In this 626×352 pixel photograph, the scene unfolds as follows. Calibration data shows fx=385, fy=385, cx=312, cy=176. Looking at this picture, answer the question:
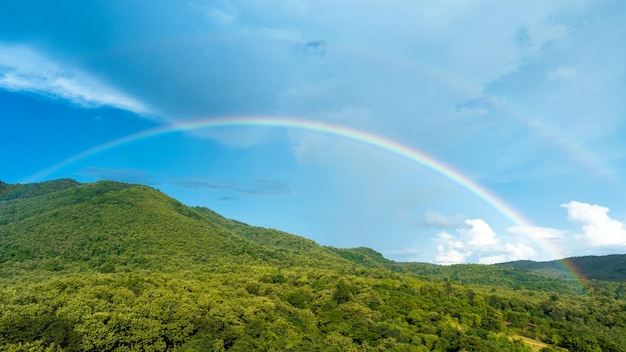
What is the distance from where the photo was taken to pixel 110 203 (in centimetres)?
14225

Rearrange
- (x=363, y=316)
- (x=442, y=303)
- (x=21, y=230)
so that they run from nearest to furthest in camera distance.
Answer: (x=363, y=316)
(x=442, y=303)
(x=21, y=230)

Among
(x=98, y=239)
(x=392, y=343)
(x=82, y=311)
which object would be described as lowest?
(x=392, y=343)

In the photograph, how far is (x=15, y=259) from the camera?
3856 inches

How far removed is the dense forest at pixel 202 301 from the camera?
5088 centimetres

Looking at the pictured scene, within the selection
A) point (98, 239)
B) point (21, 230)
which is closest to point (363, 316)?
point (98, 239)

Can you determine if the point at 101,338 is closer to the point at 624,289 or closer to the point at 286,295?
the point at 286,295

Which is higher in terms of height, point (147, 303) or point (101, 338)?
point (147, 303)

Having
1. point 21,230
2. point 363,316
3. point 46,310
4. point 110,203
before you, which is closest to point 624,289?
point 363,316

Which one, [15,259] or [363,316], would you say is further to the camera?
[15,259]

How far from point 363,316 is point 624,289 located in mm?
139968

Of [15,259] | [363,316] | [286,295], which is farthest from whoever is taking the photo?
[15,259]

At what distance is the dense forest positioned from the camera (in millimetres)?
50875

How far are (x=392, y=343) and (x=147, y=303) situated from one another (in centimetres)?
3665

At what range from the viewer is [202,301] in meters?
62.0
